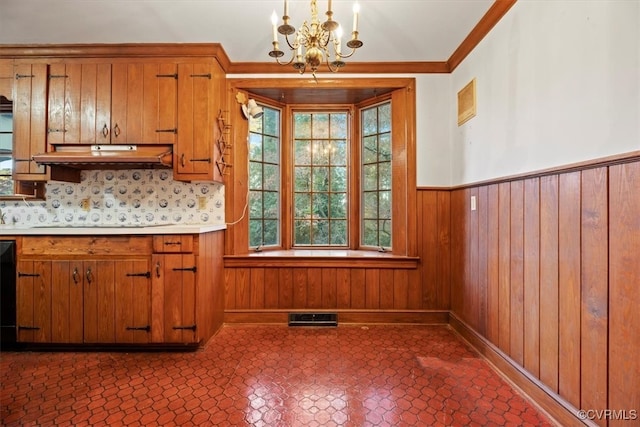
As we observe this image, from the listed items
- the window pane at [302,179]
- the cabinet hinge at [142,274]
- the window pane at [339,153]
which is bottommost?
the cabinet hinge at [142,274]

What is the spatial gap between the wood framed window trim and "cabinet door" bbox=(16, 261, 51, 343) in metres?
1.33

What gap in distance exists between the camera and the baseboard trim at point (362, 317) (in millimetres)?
2775

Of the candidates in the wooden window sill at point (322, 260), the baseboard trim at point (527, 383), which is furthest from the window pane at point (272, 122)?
the baseboard trim at point (527, 383)

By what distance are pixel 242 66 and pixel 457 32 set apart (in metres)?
1.88

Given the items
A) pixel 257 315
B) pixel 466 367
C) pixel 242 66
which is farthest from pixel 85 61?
pixel 466 367

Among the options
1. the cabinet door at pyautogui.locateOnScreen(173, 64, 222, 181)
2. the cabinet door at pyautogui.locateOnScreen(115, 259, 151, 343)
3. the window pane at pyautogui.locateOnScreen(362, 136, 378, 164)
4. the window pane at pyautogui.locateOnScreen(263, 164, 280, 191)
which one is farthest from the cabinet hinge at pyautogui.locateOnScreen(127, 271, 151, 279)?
the window pane at pyautogui.locateOnScreen(362, 136, 378, 164)

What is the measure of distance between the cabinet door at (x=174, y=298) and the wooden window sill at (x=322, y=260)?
588mm

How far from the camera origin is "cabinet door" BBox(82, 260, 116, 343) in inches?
87.1

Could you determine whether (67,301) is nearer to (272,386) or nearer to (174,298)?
(174,298)

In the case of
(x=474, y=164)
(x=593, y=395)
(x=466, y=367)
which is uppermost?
(x=474, y=164)

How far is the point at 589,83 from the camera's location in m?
1.31

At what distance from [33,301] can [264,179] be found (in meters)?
2.06

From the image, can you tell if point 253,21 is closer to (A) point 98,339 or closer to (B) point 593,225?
(B) point 593,225

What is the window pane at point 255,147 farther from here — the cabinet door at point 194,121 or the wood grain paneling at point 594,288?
the wood grain paneling at point 594,288
